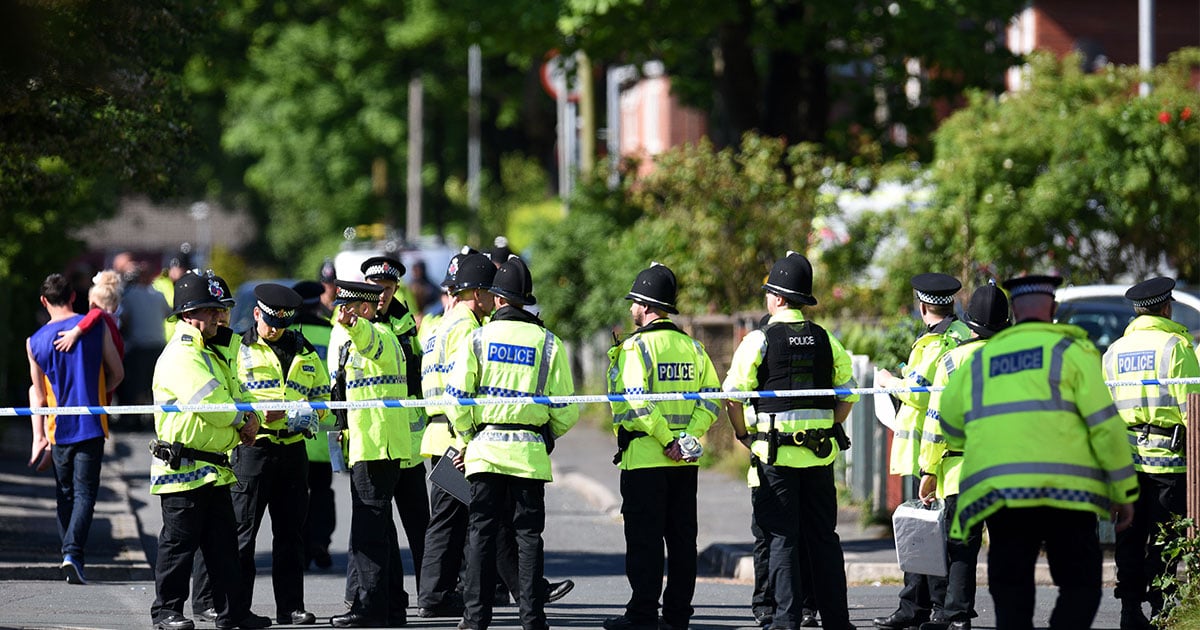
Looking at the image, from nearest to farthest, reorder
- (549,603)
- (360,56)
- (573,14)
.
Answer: (549,603)
(573,14)
(360,56)

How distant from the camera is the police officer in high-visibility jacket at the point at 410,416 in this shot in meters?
9.72

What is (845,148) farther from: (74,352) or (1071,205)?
(74,352)

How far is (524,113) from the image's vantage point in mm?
46750

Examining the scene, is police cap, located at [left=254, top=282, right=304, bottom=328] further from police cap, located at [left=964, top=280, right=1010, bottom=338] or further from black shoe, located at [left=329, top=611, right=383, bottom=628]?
police cap, located at [left=964, top=280, right=1010, bottom=338]

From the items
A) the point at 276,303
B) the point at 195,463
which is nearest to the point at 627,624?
the point at 195,463

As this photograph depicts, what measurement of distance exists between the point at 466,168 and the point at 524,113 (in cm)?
489

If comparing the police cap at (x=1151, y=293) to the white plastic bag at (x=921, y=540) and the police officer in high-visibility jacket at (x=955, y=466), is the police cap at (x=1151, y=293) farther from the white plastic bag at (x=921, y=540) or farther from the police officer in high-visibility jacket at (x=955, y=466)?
the white plastic bag at (x=921, y=540)

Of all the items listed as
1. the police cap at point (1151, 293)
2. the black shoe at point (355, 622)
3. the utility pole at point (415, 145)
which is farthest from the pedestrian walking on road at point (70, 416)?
the utility pole at point (415, 145)

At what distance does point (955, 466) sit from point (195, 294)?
393cm

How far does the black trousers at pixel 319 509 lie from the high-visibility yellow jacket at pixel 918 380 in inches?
158

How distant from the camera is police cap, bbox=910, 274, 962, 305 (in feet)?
29.7

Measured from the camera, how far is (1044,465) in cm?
659

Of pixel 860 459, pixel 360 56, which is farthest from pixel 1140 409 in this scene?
pixel 360 56

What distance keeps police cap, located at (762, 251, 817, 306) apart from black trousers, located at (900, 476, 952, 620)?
1591 millimetres
